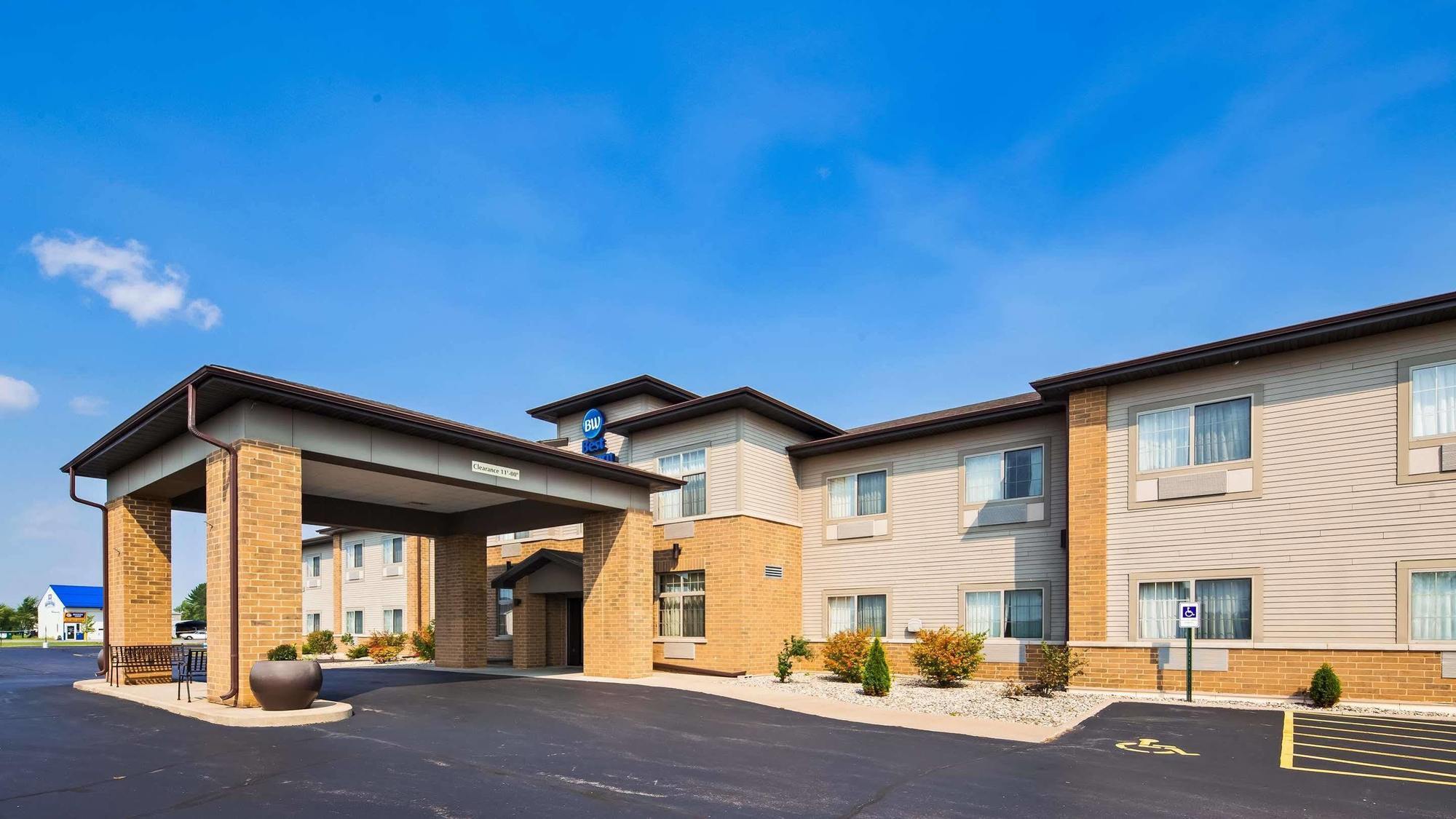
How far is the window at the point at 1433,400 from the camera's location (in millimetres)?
14820

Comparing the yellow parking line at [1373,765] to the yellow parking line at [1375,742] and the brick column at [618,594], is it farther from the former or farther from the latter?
the brick column at [618,594]

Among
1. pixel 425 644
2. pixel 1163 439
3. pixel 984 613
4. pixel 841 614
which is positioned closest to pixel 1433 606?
pixel 1163 439

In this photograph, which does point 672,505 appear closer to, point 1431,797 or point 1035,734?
point 1035,734

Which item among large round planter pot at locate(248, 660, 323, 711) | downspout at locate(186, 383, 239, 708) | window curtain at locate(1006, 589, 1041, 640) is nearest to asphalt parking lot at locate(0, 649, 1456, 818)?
large round planter pot at locate(248, 660, 323, 711)

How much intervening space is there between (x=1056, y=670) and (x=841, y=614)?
277 inches

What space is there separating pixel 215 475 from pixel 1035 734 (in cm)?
1317

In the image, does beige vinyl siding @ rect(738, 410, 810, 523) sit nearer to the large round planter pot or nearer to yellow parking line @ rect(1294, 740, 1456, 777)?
the large round planter pot

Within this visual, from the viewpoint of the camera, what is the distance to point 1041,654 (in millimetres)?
18375

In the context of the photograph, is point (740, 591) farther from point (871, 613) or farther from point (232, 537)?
point (232, 537)

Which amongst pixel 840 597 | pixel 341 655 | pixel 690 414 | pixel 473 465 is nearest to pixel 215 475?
pixel 473 465

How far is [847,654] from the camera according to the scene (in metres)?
20.6

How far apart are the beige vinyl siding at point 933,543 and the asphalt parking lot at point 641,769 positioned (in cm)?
576

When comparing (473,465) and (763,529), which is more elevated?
(473,465)

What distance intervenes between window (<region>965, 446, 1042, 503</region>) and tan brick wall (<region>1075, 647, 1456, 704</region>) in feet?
13.4
